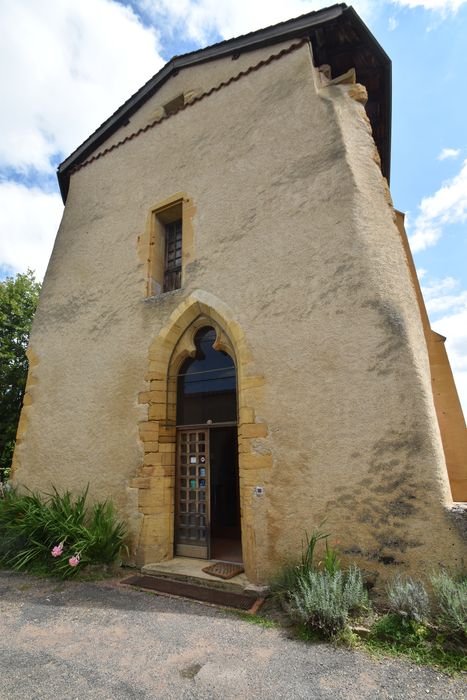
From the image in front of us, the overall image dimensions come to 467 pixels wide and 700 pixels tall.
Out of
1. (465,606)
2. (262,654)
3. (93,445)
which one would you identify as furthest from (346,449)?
(93,445)

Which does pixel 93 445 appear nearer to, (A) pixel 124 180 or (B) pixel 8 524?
(B) pixel 8 524

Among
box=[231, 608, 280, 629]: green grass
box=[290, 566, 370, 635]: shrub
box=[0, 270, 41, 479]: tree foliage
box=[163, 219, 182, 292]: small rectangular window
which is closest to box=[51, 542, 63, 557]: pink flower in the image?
box=[231, 608, 280, 629]: green grass

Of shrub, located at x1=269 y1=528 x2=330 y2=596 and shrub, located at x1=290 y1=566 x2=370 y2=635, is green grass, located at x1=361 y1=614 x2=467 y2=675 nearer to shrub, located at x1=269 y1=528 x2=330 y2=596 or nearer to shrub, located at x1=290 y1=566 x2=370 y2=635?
shrub, located at x1=290 y1=566 x2=370 y2=635

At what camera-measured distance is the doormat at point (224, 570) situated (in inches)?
163

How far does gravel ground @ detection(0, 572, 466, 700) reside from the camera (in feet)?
7.30

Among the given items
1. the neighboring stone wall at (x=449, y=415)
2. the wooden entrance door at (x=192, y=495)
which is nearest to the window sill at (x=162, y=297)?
the wooden entrance door at (x=192, y=495)

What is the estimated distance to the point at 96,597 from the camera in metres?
3.82

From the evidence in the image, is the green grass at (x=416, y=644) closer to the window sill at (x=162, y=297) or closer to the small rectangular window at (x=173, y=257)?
the window sill at (x=162, y=297)

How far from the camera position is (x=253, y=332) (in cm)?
458

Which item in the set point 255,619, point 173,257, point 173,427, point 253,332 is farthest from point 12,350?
point 255,619

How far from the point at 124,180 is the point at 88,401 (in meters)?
4.55

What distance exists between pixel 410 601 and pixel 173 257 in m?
5.87

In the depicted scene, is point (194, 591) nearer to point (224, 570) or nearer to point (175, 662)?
point (224, 570)

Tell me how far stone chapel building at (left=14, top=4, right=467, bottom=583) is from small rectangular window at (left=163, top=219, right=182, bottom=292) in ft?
0.13
